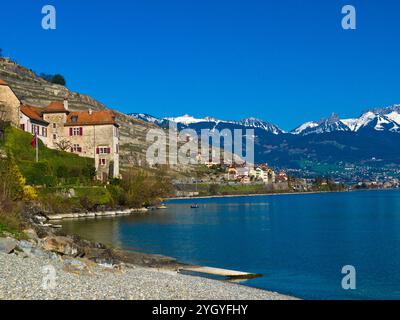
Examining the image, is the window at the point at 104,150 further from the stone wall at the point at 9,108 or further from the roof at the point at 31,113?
the stone wall at the point at 9,108

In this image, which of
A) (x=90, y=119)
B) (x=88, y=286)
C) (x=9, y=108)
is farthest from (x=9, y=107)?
(x=88, y=286)

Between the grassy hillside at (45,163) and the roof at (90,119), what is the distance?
26.7ft

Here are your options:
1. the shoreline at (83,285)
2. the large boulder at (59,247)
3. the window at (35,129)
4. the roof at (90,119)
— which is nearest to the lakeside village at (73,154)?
the roof at (90,119)

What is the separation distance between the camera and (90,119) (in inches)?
3942

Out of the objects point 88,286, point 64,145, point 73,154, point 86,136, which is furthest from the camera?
point 86,136

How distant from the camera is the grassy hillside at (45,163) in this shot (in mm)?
81000

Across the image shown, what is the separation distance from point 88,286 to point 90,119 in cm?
8066

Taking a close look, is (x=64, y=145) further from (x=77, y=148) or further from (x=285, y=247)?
(x=285, y=247)

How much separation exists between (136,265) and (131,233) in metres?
26.2

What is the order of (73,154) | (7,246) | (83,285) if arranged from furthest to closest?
1. (73,154)
2. (7,246)
3. (83,285)

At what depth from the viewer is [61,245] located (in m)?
38.4

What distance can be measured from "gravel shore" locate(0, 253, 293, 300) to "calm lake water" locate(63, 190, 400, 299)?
793 cm
